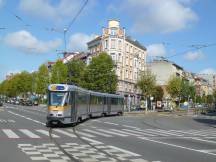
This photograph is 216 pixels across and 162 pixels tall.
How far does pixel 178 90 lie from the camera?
11888 cm

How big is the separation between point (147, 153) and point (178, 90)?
104 metres

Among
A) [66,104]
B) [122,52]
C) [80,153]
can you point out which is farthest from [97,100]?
[122,52]

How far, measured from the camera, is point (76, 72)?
86.8 metres

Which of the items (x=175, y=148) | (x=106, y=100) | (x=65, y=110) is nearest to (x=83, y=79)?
(x=106, y=100)

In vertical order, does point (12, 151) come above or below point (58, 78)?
below

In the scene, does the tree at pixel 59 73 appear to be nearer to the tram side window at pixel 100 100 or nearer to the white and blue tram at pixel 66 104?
the tram side window at pixel 100 100

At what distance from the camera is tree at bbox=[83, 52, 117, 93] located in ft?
272

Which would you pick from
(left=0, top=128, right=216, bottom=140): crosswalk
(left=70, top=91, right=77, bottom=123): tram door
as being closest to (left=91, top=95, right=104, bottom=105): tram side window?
(left=70, top=91, right=77, bottom=123): tram door

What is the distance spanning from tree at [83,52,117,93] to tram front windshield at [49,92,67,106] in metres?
51.0

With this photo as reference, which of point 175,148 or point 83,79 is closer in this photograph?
point 175,148

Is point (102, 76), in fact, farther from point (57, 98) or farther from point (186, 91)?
point (57, 98)

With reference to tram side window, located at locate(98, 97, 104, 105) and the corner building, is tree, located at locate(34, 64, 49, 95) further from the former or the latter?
tram side window, located at locate(98, 97, 104, 105)

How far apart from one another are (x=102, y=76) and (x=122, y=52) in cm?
1995

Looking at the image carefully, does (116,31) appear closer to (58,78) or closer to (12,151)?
(58,78)
